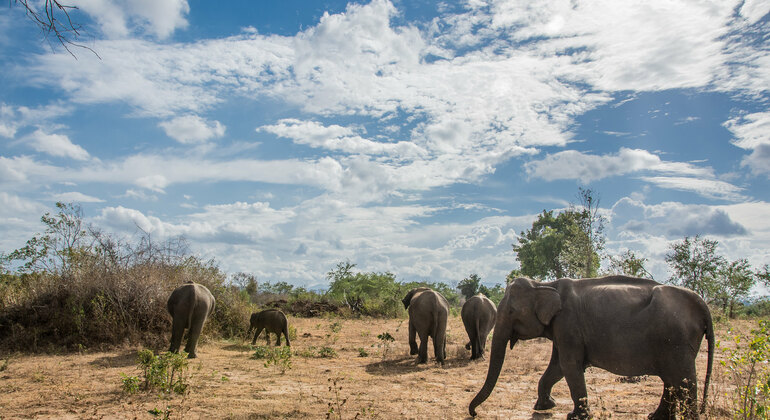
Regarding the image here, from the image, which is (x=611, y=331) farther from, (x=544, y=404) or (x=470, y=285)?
(x=470, y=285)

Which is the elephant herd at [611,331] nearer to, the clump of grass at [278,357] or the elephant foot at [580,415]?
the elephant foot at [580,415]

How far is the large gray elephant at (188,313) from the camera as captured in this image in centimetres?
1173

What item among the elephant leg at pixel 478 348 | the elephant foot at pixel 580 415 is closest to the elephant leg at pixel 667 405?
the elephant foot at pixel 580 415

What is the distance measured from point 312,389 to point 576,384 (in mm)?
4295

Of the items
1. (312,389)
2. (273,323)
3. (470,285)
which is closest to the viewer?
(312,389)

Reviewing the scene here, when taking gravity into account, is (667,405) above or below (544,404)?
above

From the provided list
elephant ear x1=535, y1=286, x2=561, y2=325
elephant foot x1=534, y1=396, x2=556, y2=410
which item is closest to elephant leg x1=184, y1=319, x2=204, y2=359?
elephant foot x1=534, y1=396, x2=556, y2=410

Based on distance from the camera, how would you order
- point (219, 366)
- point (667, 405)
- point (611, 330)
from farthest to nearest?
point (219, 366), point (611, 330), point (667, 405)

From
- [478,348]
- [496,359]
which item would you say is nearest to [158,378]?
[496,359]

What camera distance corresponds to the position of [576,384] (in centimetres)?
694

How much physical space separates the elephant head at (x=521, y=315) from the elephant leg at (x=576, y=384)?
0.62m

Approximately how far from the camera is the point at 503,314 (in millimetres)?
7613

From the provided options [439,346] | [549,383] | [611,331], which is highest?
[611,331]

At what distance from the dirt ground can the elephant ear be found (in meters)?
1.39
